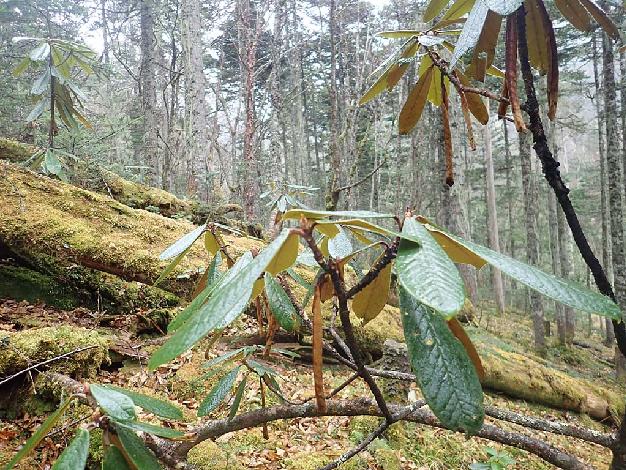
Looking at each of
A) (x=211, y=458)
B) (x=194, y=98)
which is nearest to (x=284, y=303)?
(x=211, y=458)

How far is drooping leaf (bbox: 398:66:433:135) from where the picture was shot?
91 cm

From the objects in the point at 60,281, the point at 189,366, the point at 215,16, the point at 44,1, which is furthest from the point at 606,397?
the point at 44,1

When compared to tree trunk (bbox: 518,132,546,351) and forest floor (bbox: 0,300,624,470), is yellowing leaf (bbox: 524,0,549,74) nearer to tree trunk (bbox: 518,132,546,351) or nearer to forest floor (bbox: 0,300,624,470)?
forest floor (bbox: 0,300,624,470)

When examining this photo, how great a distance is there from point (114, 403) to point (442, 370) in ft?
1.49

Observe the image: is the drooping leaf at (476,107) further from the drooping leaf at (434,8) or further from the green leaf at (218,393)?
the green leaf at (218,393)

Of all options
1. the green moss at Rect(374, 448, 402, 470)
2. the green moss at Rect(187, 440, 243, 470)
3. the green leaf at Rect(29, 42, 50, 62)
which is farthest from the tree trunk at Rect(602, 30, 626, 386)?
the green leaf at Rect(29, 42, 50, 62)

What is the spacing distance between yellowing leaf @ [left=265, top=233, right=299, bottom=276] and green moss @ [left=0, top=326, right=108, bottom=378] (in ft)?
6.11

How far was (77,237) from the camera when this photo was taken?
10.7 feet

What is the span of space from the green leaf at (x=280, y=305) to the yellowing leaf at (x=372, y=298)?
13 cm

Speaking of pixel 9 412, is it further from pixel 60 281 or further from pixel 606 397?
pixel 606 397

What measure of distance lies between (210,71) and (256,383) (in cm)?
1879

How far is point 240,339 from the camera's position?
11.0ft

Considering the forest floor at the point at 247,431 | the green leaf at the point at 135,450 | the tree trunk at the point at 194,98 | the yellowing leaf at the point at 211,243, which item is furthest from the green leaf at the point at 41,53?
the tree trunk at the point at 194,98

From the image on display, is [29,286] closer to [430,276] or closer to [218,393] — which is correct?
[218,393]
